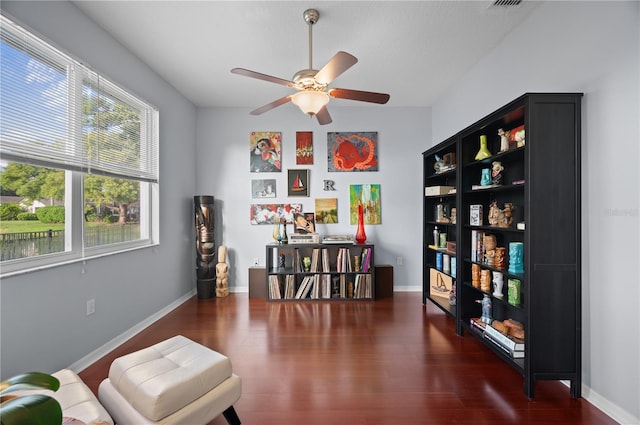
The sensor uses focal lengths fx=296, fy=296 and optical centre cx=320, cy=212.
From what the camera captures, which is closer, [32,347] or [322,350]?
[32,347]

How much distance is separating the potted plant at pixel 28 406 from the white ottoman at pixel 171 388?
866mm

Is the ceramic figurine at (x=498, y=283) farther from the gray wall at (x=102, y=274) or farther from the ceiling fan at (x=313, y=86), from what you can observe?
the gray wall at (x=102, y=274)

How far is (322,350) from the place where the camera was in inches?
101

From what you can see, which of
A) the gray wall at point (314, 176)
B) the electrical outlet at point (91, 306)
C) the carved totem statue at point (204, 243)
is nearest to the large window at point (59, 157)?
the electrical outlet at point (91, 306)

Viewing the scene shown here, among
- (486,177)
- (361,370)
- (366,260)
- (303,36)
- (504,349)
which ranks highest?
(303,36)

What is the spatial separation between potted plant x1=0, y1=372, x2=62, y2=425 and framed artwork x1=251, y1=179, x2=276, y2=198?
371 cm

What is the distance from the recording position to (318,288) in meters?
3.94

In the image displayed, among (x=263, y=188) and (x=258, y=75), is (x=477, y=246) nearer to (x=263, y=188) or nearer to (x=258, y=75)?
(x=258, y=75)

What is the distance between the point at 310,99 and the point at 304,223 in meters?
2.14

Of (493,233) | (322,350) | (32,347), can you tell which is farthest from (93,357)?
(493,233)

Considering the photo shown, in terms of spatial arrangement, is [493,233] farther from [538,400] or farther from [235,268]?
[235,268]

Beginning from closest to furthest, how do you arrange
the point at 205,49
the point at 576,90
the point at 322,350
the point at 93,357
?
the point at 576,90, the point at 93,357, the point at 322,350, the point at 205,49

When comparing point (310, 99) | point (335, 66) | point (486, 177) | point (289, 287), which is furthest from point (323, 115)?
point (289, 287)

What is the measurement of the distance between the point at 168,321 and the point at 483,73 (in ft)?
13.9
